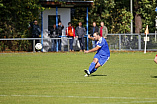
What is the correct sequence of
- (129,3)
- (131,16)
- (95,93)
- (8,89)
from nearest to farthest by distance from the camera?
(95,93)
(8,89)
(131,16)
(129,3)

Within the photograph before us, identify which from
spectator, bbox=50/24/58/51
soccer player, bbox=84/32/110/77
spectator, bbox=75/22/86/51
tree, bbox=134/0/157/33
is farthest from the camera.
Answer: tree, bbox=134/0/157/33

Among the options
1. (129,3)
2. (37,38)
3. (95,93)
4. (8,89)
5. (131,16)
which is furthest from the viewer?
(129,3)

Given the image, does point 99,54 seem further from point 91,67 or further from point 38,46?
point 38,46

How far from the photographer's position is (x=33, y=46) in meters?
33.3

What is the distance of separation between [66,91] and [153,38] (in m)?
23.7

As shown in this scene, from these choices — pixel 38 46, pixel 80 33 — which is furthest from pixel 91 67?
pixel 80 33

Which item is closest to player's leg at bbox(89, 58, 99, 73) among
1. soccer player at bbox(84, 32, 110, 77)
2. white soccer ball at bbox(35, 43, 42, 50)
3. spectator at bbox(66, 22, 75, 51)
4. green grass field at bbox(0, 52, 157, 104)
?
soccer player at bbox(84, 32, 110, 77)

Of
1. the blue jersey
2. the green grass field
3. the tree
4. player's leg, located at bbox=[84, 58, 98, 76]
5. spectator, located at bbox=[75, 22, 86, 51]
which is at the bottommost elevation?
the green grass field

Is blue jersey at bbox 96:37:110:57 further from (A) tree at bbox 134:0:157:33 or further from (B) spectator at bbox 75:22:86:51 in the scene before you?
(A) tree at bbox 134:0:157:33

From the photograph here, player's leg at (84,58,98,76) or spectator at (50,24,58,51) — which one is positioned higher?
spectator at (50,24,58,51)

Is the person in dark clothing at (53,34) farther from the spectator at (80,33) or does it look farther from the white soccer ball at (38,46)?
the spectator at (80,33)

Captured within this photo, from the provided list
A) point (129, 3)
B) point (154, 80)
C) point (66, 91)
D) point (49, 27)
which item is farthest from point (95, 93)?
point (129, 3)

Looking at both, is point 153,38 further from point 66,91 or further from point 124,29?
point 66,91

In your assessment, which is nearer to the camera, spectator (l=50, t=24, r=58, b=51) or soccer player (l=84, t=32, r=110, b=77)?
soccer player (l=84, t=32, r=110, b=77)
